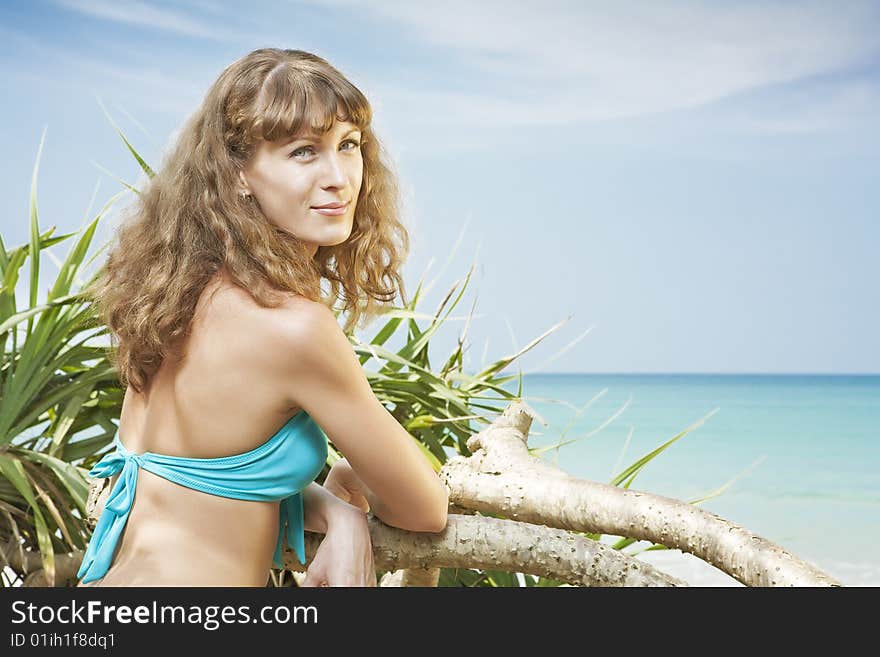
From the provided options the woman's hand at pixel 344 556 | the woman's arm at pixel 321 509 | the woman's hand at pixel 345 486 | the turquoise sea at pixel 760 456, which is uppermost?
the turquoise sea at pixel 760 456

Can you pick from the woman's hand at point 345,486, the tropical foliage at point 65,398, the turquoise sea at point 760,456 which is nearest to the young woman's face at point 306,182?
the woman's hand at point 345,486

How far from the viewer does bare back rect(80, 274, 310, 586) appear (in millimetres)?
1367

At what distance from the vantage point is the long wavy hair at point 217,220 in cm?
143

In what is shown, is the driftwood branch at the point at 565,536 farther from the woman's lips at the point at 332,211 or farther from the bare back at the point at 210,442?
the woman's lips at the point at 332,211

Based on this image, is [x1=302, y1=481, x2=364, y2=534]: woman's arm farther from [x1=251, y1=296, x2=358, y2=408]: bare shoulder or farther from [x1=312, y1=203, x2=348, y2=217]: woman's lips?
[x1=312, y1=203, x2=348, y2=217]: woman's lips

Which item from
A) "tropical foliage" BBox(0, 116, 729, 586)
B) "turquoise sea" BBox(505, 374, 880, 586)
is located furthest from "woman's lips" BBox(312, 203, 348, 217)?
"turquoise sea" BBox(505, 374, 880, 586)

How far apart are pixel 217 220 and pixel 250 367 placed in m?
0.27

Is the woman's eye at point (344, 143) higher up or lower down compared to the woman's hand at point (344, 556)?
higher up

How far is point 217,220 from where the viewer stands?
4.84 ft

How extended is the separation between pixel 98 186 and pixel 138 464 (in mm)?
1559

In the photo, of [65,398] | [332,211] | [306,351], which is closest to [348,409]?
[306,351]

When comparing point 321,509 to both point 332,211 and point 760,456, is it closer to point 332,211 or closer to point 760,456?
point 332,211

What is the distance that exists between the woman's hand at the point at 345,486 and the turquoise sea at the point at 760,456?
12.5ft
